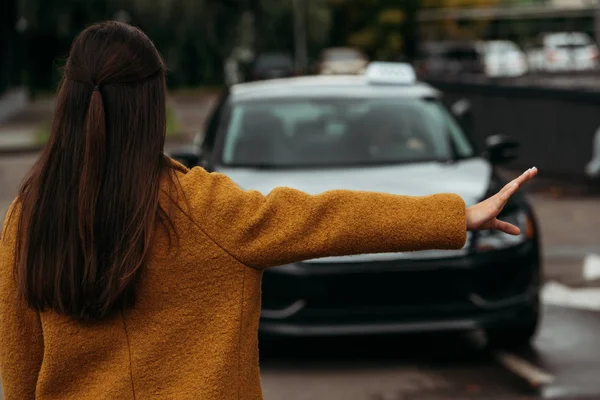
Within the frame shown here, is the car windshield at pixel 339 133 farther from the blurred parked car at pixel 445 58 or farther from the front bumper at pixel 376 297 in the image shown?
the blurred parked car at pixel 445 58

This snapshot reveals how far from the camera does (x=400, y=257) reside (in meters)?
5.90

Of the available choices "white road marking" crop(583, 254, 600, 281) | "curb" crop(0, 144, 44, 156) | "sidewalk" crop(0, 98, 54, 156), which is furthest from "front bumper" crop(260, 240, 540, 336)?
"curb" crop(0, 144, 44, 156)

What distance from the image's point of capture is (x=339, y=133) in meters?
7.37

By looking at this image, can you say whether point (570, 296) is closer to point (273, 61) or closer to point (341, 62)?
point (273, 61)

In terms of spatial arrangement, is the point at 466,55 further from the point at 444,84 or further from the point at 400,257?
the point at 400,257

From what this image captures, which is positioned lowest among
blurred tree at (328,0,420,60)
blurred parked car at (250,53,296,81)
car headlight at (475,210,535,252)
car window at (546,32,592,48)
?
blurred tree at (328,0,420,60)

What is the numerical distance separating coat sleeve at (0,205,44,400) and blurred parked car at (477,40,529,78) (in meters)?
16.2

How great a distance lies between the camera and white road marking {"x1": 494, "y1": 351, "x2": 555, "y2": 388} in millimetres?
5850

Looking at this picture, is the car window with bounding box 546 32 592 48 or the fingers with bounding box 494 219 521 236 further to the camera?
the car window with bounding box 546 32 592 48

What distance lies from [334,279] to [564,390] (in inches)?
49.3

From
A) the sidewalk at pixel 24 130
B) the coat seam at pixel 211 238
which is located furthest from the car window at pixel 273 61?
the coat seam at pixel 211 238

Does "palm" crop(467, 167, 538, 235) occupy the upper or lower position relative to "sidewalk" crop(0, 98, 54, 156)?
upper

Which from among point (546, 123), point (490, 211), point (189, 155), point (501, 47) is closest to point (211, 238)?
point (490, 211)

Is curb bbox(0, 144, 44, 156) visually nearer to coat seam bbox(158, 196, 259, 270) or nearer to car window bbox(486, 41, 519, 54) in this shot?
car window bbox(486, 41, 519, 54)
